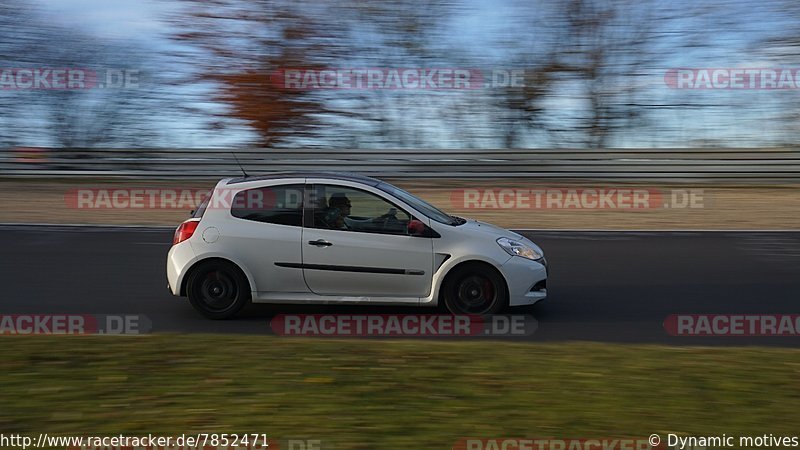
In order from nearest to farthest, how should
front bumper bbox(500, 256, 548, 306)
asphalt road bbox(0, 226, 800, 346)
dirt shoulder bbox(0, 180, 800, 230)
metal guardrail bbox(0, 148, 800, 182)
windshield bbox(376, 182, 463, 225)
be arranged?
front bumper bbox(500, 256, 548, 306)
asphalt road bbox(0, 226, 800, 346)
windshield bbox(376, 182, 463, 225)
dirt shoulder bbox(0, 180, 800, 230)
metal guardrail bbox(0, 148, 800, 182)

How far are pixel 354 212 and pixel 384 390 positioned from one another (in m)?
3.26

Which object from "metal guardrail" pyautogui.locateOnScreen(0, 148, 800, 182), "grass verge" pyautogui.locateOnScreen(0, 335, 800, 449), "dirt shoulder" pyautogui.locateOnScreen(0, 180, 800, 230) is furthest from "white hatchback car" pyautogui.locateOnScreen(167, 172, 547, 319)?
"metal guardrail" pyautogui.locateOnScreen(0, 148, 800, 182)

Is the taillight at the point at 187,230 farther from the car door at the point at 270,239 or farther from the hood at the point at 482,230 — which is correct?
the hood at the point at 482,230

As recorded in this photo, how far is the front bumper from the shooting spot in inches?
327

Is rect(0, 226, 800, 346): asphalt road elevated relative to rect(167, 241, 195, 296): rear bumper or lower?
lower

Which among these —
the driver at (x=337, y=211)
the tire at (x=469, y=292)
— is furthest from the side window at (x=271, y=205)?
the tire at (x=469, y=292)

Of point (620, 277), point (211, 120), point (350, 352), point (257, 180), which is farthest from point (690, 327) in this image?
point (211, 120)

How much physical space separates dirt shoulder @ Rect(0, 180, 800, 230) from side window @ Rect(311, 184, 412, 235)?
21.0ft

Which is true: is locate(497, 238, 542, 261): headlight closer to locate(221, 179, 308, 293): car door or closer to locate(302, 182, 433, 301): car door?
locate(302, 182, 433, 301): car door

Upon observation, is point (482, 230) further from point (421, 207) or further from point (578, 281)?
point (578, 281)

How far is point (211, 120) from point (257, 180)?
36.9 feet

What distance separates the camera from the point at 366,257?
8320 millimetres

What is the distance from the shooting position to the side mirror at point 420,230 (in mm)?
8344

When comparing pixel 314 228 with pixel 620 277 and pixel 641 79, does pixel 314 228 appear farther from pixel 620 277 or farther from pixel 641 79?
pixel 641 79
